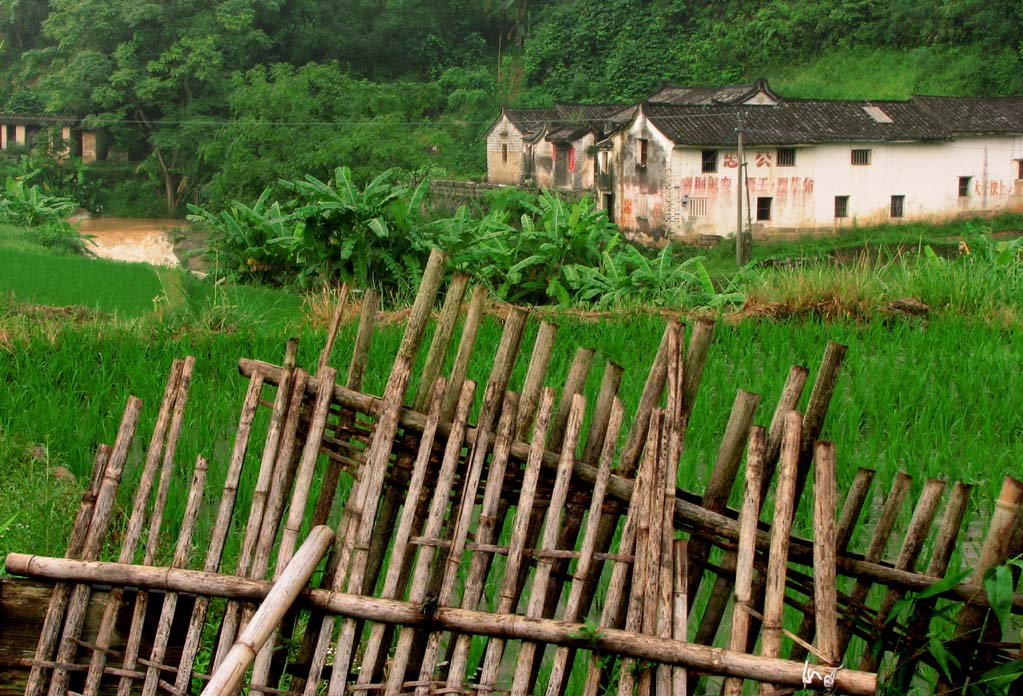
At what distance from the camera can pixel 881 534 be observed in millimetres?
2926

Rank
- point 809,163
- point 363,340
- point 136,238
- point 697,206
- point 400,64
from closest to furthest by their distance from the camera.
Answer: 1. point 363,340
2. point 697,206
3. point 809,163
4. point 136,238
5. point 400,64

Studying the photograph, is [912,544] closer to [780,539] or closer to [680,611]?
[780,539]

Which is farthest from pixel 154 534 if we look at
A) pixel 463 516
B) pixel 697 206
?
pixel 697 206

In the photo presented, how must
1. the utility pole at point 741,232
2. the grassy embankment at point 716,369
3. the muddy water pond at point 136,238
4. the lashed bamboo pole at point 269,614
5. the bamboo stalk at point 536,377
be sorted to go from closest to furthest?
the lashed bamboo pole at point 269,614 < the bamboo stalk at point 536,377 < the grassy embankment at point 716,369 < the utility pole at point 741,232 < the muddy water pond at point 136,238

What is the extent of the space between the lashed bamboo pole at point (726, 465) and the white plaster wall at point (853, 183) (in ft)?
75.8

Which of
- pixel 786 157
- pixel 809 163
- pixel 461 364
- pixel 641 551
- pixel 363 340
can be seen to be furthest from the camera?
pixel 809 163

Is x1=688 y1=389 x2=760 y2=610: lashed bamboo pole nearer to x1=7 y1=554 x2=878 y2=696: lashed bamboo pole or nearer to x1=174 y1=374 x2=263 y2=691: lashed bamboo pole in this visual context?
x1=7 y1=554 x2=878 y2=696: lashed bamboo pole

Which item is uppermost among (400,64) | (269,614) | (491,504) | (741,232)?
(400,64)

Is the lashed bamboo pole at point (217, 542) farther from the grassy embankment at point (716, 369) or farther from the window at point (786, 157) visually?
the window at point (786, 157)

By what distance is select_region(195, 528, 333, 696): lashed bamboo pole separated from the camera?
269cm

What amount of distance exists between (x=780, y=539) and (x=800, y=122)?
979 inches

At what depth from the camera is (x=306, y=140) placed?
89.0 ft

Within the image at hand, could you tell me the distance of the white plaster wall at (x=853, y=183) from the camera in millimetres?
25844

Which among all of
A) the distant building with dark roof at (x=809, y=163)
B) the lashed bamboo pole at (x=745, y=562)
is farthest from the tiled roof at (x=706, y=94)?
the lashed bamboo pole at (x=745, y=562)
